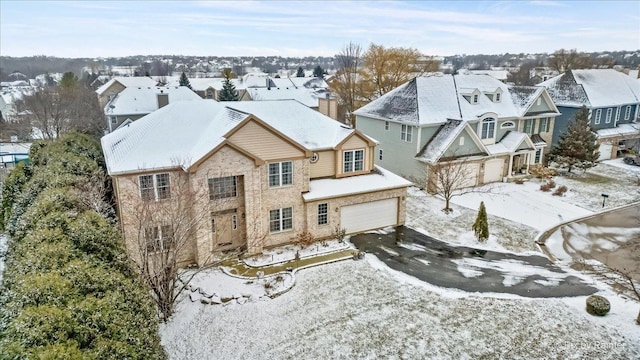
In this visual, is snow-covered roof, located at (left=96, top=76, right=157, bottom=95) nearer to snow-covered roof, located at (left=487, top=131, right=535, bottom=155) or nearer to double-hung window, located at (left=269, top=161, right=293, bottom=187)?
double-hung window, located at (left=269, top=161, right=293, bottom=187)

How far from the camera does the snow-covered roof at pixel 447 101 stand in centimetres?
3491

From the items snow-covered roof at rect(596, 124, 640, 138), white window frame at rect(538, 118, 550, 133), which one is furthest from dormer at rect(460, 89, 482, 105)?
snow-covered roof at rect(596, 124, 640, 138)

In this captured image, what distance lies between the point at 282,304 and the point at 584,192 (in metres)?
28.6

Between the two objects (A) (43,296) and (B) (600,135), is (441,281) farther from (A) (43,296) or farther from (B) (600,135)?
(B) (600,135)

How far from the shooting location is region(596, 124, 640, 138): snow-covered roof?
44844 millimetres

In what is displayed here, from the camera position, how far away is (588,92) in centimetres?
4584

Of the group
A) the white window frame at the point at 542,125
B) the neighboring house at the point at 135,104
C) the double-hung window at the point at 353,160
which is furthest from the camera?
the neighboring house at the point at 135,104

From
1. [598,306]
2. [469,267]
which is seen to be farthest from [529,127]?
[598,306]

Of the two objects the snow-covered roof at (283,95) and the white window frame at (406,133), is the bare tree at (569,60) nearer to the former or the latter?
the snow-covered roof at (283,95)

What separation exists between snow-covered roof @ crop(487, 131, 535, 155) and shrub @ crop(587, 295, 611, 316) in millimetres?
19271

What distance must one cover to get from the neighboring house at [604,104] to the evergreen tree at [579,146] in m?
4.98

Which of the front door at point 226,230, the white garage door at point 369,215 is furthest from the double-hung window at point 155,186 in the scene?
the white garage door at point 369,215

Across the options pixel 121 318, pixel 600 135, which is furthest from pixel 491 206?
pixel 121 318

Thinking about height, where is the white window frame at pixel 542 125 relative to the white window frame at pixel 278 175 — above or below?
above
